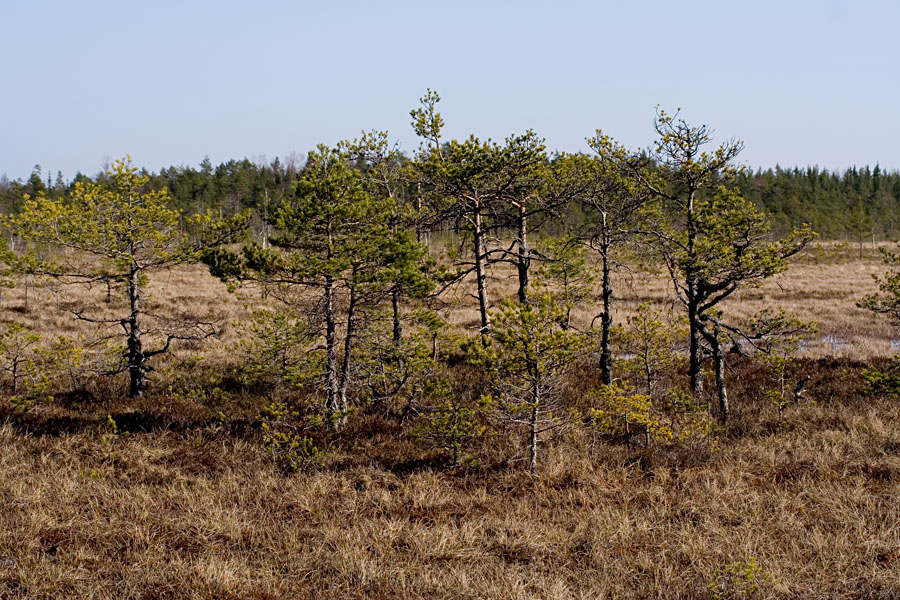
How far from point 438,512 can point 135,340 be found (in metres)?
9.18

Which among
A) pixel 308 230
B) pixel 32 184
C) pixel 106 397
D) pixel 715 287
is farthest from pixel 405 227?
pixel 32 184

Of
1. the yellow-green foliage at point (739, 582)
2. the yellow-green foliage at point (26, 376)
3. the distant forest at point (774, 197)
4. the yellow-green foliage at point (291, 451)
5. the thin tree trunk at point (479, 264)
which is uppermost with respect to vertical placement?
the distant forest at point (774, 197)

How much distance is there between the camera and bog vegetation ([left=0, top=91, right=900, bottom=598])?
7156mm

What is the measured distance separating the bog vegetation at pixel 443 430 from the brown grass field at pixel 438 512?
0.05m

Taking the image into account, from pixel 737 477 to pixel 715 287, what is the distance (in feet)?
14.6

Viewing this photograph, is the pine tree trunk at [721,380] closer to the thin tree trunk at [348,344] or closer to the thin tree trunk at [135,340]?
the thin tree trunk at [348,344]

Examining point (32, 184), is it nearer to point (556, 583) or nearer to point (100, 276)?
point (100, 276)

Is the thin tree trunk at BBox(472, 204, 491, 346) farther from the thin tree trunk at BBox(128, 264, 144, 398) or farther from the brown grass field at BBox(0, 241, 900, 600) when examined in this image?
the thin tree trunk at BBox(128, 264, 144, 398)

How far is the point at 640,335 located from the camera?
12484mm

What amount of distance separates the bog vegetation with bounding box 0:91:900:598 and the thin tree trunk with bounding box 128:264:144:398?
55mm

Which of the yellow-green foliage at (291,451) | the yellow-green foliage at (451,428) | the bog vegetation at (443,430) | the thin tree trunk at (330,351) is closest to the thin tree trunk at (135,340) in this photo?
the bog vegetation at (443,430)

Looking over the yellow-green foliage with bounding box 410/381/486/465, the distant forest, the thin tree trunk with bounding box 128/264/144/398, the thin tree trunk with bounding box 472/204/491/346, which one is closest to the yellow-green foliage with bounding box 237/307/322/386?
the thin tree trunk with bounding box 128/264/144/398

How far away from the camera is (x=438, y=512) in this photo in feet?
29.1

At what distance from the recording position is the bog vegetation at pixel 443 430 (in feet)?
23.5
